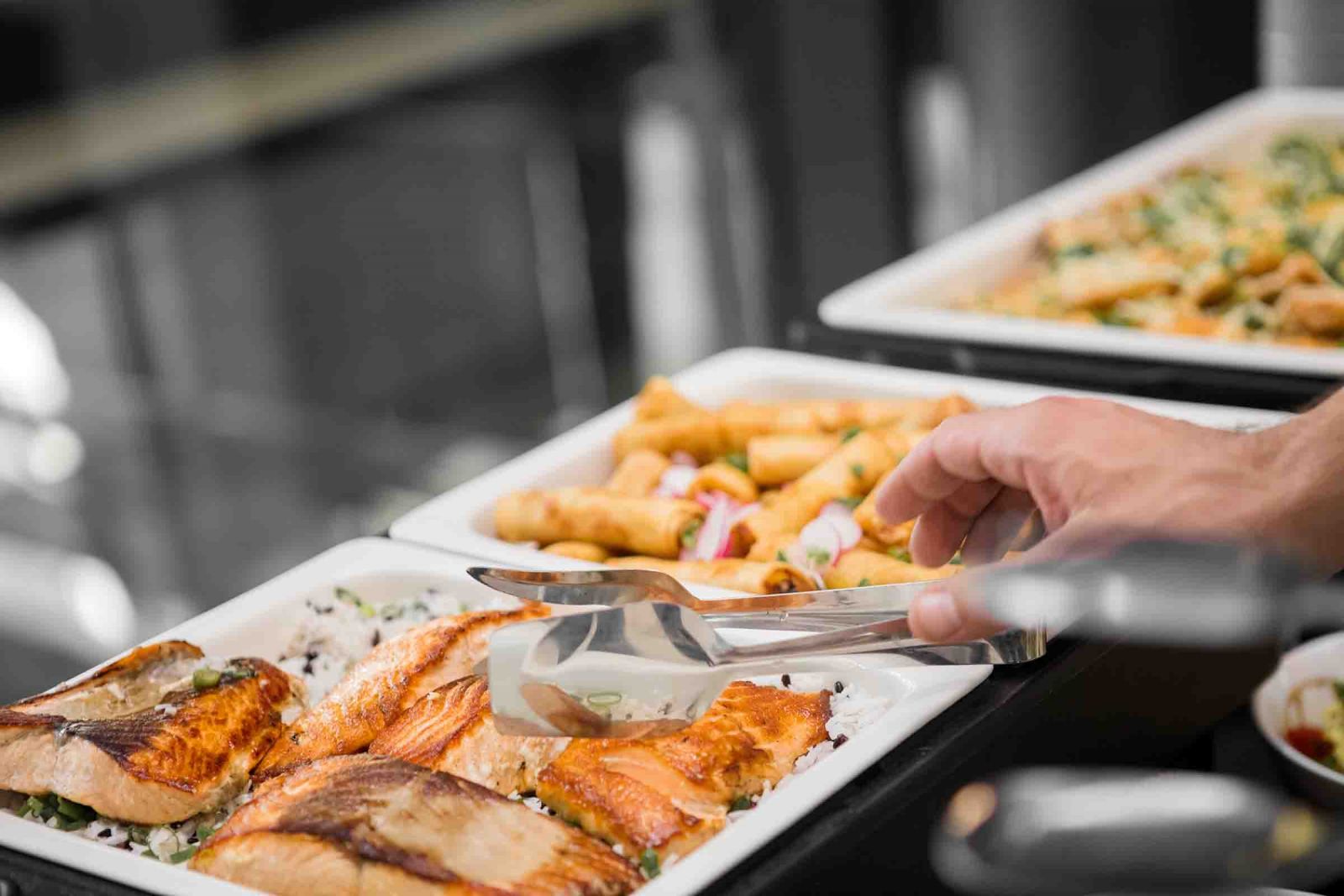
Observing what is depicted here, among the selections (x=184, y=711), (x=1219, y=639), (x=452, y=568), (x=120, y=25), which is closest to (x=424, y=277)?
(x=120, y=25)

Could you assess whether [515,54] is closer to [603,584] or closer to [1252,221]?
[1252,221]

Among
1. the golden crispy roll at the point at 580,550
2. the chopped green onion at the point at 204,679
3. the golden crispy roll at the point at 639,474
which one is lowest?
the golden crispy roll at the point at 580,550

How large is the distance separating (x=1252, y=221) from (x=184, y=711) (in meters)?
2.14

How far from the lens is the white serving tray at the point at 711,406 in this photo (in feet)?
5.86

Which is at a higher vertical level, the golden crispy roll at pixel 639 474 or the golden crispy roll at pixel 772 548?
the golden crispy roll at pixel 639 474

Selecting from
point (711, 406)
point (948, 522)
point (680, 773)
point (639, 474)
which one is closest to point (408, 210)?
point (711, 406)

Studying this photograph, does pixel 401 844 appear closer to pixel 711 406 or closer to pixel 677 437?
pixel 677 437

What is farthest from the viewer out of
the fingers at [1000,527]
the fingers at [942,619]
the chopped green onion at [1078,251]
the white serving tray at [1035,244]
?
the chopped green onion at [1078,251]

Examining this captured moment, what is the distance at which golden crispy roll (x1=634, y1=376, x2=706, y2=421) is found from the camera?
2072 mm

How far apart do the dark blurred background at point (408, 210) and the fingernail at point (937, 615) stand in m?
3.06

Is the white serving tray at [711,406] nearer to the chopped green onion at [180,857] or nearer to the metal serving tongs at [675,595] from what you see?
the metal serving tongs at [675,595]

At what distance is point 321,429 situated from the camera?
4945 millimetres

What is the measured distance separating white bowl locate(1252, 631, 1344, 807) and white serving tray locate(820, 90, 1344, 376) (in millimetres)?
442

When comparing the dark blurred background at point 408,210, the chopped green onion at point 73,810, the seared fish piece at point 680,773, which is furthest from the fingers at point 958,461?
the dark blurred background at point 408,210
